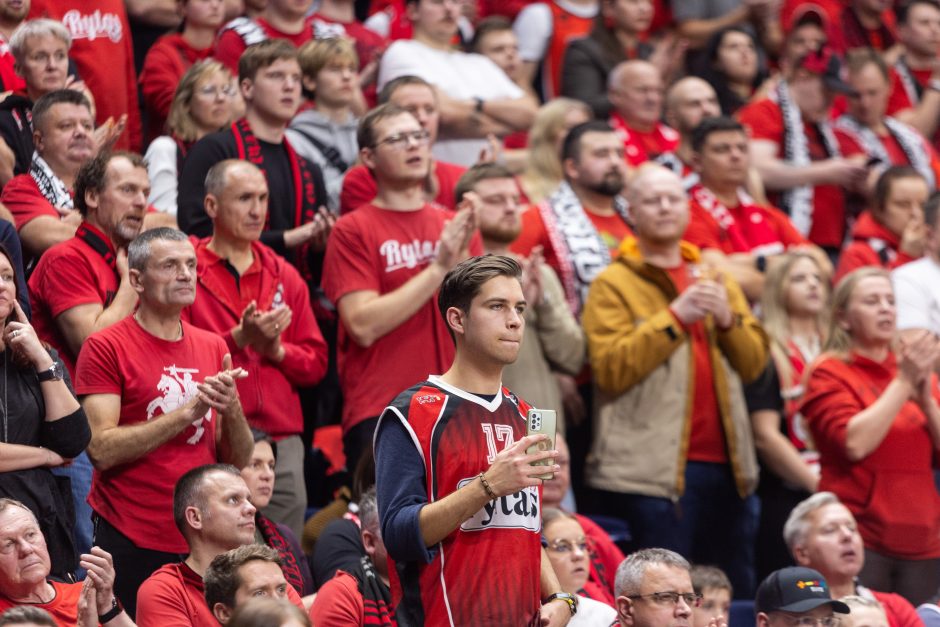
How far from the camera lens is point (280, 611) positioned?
4102 millimetres

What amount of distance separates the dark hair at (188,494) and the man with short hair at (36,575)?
48 cm

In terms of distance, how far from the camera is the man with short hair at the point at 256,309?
21.7 ft

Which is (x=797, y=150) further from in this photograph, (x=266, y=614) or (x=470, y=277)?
(x=266, y=614)

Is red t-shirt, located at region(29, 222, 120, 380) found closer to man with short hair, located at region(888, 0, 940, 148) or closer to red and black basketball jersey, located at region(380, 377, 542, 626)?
red and black basketball jersey, located at region(380, 377, 542, 626)

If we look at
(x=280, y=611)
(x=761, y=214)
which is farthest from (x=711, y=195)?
(x=280, y=611)

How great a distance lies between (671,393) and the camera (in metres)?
7.73

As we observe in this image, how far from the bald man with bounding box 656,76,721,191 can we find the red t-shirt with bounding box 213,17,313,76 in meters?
2.36

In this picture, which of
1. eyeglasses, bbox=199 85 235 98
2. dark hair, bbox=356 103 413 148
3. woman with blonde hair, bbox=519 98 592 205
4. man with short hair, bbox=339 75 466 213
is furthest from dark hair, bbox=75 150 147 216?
woman with blonde hair, bbox=519 98 592 205

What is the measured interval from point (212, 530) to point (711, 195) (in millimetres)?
4673

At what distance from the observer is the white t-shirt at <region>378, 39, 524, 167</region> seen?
9.39 metres

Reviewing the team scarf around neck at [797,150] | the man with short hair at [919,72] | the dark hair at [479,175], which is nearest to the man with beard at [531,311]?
the dark hair at [479,175]

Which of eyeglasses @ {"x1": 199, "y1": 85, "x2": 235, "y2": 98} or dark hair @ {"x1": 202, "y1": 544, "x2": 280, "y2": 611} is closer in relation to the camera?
dark hair @ {"x1": 202, "y1": 544, "x2": 280, "y2": 611}

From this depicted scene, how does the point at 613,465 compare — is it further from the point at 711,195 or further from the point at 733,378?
the point at 711,195

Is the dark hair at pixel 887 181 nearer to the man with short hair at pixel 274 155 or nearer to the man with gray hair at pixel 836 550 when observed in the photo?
the man with gray hair at pixel 836 550
